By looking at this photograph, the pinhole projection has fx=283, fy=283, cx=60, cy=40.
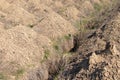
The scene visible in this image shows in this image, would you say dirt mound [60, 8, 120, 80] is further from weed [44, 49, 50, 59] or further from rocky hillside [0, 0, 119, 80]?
weed [44, 49, 50, 59]

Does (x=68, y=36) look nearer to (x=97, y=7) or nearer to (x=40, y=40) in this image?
(x=40, y=40)

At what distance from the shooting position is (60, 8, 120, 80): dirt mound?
29.2ft

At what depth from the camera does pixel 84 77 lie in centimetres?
925

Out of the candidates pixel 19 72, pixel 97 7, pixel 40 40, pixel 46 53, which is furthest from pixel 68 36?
pixel 97 7

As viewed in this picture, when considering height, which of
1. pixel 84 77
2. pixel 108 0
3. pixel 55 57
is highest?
pixel 84 77

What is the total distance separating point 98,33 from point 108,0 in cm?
949

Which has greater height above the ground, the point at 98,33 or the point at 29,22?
the point at 98,33

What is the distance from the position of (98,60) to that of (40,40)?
12.5ft

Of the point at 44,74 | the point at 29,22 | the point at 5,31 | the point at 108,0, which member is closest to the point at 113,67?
the point at 44,74

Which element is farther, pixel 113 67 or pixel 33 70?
pixel 33 70

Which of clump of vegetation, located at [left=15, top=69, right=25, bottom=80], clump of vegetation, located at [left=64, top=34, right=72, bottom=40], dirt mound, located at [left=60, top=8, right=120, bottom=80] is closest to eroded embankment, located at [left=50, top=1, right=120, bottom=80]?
dirt mound, located at [left=60, top=8, right=120, bottom=80]

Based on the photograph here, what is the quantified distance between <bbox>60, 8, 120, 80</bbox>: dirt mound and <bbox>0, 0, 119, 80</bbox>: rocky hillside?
3cm

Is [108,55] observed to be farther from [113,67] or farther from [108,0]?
[108,0]

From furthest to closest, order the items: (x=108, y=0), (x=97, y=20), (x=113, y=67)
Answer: (x=108, y=0) → (x=97, y=20) → (x=113, y=67)
